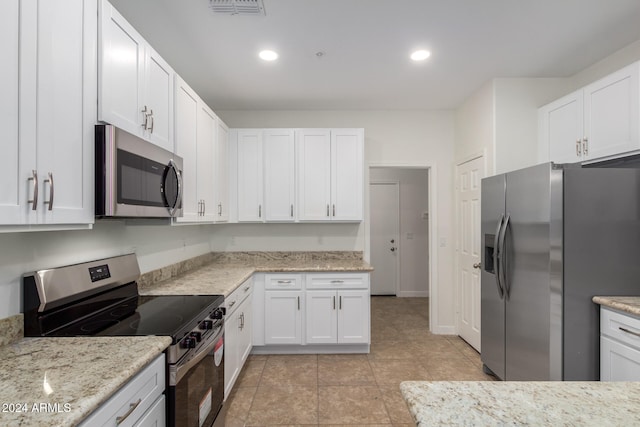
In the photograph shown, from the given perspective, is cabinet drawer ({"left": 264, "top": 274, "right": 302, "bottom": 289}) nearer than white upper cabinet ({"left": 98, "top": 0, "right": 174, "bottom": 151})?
No

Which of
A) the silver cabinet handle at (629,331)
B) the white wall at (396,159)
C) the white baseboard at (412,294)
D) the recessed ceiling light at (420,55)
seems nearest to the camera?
the silver cabinet handle at (629,331)

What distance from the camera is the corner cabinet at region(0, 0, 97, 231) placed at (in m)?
0.94

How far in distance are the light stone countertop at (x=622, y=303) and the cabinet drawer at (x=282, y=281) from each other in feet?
7.57

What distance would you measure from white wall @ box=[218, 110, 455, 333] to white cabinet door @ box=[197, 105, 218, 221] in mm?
883

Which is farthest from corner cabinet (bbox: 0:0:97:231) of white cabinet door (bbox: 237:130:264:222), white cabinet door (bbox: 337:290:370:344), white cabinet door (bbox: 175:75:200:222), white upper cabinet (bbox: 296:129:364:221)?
white cabinet door (bbox: 337:290:370:344)

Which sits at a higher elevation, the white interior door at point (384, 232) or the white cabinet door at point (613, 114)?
the white cabinet door at point (613, 114)

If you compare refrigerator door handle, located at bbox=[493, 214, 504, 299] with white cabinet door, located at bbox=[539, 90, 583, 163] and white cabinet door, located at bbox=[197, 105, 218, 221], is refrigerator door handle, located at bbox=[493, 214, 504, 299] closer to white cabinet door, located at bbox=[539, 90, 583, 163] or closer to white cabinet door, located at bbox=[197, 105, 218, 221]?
white cabinet door, located at bbox=[539, 90, 583, 163]

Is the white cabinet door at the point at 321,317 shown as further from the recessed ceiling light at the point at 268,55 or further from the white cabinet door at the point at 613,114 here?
the white cabinet door at the point at 613,114

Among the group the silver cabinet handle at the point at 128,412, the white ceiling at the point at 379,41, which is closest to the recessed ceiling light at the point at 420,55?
the white ceiling at the point at 379,41

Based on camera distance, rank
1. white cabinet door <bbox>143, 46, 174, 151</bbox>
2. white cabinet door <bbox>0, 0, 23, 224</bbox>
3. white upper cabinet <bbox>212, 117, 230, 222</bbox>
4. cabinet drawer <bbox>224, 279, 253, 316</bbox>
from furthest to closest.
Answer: white upper cabinet <bbox>212, 117, 230, 222</bbox>, cabinet drawer <bbox>224, 279, 253, 316</bbox>, white cabinet door <bbox>143, 46, 174, 151</bbox>, white cabinet door <bbox>0, 0, 23, 224</bbox>

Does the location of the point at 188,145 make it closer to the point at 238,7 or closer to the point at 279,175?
the point at 238,7

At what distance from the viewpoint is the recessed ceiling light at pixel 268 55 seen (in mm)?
2465

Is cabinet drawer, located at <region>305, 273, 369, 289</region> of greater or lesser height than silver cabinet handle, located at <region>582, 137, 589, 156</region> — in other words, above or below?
below

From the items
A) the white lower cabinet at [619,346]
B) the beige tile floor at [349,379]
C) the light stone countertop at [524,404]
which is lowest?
the beige tile floor at [349,379]
